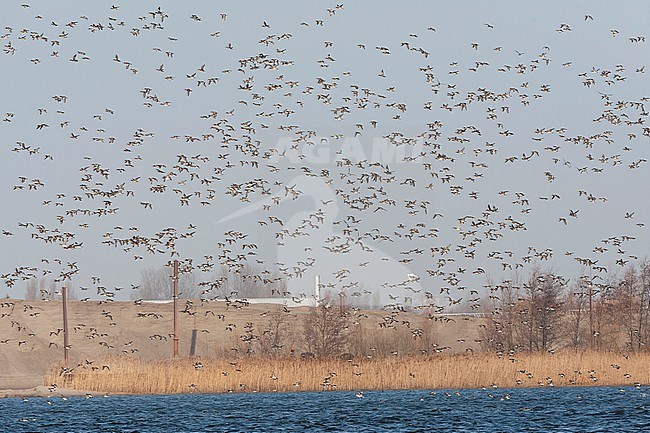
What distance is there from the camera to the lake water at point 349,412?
140 ft

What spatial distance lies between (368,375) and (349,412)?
1160cm

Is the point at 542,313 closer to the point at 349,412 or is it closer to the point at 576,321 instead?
the point at 576,321

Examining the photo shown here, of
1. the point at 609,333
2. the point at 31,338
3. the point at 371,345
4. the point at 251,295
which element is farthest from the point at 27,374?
the point at 251,295

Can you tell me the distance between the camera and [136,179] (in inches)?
1955

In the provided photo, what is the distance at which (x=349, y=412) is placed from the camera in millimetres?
48406

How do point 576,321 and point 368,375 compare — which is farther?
point 576,321

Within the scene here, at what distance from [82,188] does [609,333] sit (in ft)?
195

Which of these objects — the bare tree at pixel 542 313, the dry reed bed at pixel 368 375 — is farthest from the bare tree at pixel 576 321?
the dry reed bed at pixel 368 375

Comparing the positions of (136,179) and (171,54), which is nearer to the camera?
(171,54)

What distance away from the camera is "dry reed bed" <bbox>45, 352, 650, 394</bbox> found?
59.7m

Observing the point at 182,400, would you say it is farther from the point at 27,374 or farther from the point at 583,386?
the point at 27,374

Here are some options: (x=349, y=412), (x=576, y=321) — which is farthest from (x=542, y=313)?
(x=349, y=412)

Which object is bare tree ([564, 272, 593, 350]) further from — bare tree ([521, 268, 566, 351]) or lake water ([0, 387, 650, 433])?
lake water ([0, 387, 650, 433])

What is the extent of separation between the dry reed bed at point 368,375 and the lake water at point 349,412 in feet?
4.58
